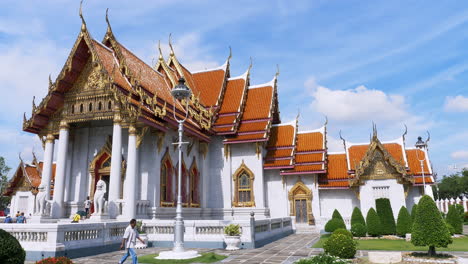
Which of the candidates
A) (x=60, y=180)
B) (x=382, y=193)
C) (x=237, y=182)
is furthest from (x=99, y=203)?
(x=382, y=193)

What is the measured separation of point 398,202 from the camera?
871 inches

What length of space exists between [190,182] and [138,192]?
4525mm

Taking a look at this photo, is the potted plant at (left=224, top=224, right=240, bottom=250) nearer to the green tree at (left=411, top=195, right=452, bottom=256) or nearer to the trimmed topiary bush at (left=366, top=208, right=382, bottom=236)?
the green tree at (left=411, top=195, right=452, bottom=256)

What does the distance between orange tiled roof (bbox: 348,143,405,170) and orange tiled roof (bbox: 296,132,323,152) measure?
7.01ft

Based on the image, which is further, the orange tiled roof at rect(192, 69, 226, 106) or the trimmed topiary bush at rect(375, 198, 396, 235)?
the orange tiled roof at rect(192, 69, 226, 106)

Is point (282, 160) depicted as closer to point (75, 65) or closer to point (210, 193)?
point (210, 193)

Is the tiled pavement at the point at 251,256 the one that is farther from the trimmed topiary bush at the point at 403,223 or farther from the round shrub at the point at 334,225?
the trimmed topiary bush at the point at 403,223

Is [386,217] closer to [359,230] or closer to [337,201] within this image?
[359,230]

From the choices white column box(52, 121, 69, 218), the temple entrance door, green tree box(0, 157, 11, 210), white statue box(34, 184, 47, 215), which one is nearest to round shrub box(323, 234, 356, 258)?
white statue box(34, 184, 47, 215)

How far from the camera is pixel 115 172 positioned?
50.5 feet

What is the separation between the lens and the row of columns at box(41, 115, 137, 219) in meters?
15.2

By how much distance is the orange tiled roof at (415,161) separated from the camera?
75.1 feet

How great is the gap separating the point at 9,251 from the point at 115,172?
916cm

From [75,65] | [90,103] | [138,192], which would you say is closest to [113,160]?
[138,192]
